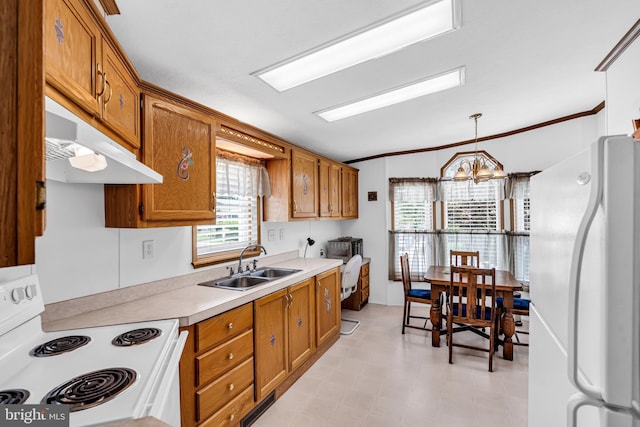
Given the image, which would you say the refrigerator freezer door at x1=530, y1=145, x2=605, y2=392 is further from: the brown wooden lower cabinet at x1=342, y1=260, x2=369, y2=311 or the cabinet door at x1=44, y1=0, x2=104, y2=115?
the brown wooden lower cabinet at x1=342, y1=260, x2=369, y2=311

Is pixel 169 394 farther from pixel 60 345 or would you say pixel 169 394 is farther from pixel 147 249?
pixel 147 249

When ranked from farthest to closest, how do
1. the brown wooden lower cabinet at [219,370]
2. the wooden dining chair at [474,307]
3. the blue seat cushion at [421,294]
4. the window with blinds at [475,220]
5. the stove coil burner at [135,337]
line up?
the window with blinds at [475,220]
the blue seat cushion at [421,294]
the wooden dining chair at [474,307]
the brown wooden lower cabinet at [219,370]
the stove coil burner at [135,337]

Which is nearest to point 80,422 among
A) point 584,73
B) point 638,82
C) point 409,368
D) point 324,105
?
point 324,105

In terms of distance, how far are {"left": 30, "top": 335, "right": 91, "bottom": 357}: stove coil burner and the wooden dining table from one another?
2.95 m

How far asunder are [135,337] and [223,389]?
2.47 feet

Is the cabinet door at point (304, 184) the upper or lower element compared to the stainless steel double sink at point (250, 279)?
upper

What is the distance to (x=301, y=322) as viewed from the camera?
2.64 metres

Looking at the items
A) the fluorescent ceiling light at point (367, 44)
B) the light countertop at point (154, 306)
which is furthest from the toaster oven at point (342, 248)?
the fluorescent ceiling light at point (367, 44)

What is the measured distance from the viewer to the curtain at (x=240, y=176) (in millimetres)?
2623

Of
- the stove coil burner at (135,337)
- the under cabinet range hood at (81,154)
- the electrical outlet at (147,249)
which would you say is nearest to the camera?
the under cabinet range hood at (81,154)

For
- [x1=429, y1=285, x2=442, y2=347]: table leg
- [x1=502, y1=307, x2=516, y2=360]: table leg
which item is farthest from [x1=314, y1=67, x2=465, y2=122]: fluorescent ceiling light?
[x1=502, y1=307, x2=516, y2=360]: table leg

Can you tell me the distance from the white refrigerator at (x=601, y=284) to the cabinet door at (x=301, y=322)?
1868mm

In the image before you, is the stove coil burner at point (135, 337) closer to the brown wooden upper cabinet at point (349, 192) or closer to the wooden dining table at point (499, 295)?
the wooden dining table at point (499, 295)

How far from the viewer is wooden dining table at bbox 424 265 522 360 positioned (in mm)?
2863
